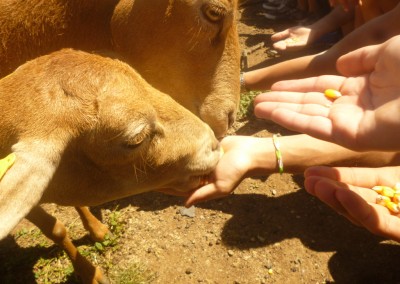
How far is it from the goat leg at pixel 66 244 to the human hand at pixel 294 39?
15.3ft

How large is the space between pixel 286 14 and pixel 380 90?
249 inches

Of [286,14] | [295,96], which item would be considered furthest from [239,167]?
[286,14]

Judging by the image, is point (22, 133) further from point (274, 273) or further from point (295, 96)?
point (274, 273)

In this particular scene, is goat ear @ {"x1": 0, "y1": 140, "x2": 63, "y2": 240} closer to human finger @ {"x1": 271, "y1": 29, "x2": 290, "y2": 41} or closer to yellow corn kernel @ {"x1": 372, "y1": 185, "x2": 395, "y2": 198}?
yellow corn kernel @ {"x1": 372, "y1": 185, "x2": 395, "y2": 198}

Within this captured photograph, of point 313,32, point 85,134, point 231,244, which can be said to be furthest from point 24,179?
point 313,32

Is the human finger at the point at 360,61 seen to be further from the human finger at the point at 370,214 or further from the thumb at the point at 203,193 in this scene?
the thumb at the point at 203,193

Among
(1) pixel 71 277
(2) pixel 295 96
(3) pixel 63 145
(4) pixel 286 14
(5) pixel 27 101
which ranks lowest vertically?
(1) pixel 71 277

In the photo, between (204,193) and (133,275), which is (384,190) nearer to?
(204,193)

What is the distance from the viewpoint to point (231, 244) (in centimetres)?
434

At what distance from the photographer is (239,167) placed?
3.48m

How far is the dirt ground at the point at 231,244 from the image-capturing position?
4.05 metres

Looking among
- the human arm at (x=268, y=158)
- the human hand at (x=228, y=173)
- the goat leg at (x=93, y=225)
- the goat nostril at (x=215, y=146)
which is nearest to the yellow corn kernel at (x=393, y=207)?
the human arm at (x=268, y=158)

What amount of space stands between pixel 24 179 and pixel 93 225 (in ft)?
7.70

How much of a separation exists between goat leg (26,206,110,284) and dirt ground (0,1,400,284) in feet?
0.79
